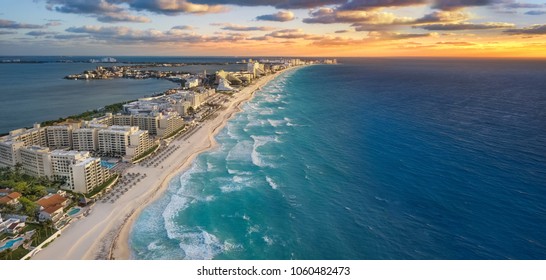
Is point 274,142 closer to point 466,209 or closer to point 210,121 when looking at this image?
point 210,121

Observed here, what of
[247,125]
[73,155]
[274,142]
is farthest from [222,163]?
[247,125]

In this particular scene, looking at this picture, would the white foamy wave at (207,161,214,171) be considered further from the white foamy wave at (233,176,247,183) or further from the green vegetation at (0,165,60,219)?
the green vegetation at (0,165,60,219)

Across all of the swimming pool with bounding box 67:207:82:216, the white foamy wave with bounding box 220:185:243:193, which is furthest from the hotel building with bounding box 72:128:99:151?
the white foamy wave with bounding box 220:185:243:193

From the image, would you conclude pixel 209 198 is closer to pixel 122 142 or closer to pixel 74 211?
pixel 74 211

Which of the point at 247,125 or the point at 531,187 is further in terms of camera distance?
the point at 247,125

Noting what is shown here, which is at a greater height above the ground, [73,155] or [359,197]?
[73,155]

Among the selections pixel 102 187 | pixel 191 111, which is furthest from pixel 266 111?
pixel 102 187
